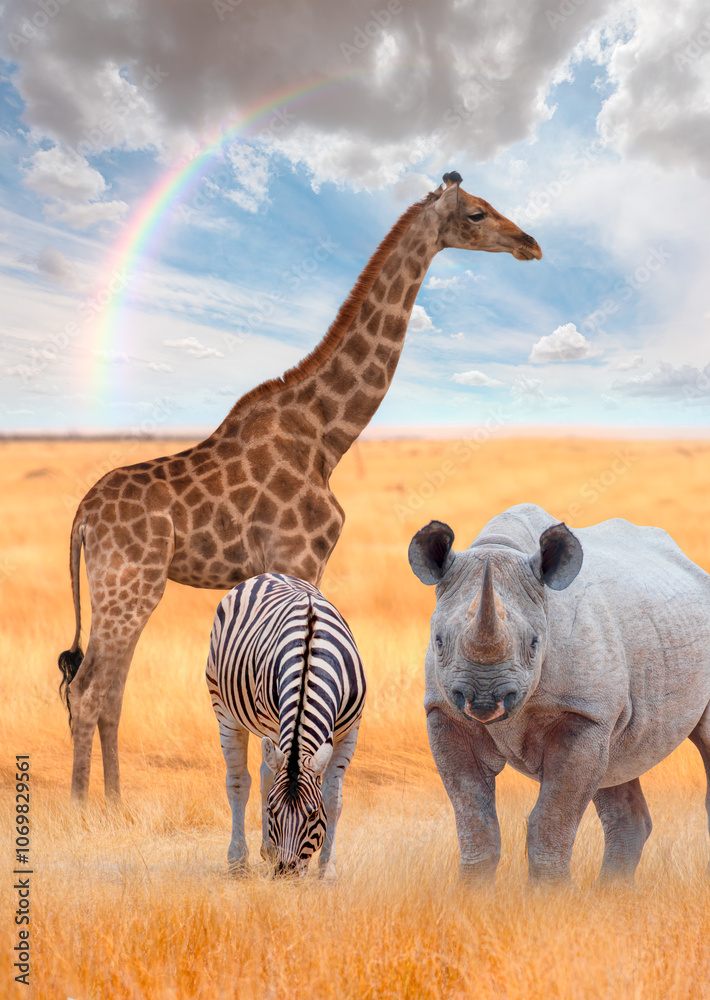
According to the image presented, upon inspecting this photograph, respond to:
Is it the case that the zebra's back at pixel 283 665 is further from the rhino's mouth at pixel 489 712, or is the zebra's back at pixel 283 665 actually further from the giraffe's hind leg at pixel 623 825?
the giraffe's hind leg at pixel 623 825

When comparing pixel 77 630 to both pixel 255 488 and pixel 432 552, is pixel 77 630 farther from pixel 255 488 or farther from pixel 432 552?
pixel 432 552

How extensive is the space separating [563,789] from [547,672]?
1.82ft

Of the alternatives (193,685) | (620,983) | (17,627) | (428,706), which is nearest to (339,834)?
(428,706)

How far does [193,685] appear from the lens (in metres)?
8.88

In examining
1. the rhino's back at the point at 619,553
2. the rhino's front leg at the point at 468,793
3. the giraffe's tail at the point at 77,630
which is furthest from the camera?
the giraffe's tail at the point at 77,630

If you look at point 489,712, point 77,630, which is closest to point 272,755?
point 489,712

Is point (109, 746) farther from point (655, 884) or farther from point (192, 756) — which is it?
point (655, 884)

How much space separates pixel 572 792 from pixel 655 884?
1196 millimetres

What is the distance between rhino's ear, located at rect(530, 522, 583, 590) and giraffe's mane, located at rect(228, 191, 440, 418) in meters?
3.33

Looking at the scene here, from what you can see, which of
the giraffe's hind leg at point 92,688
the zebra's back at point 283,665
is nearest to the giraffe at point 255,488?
the giraffe's hind leg at point 92,688

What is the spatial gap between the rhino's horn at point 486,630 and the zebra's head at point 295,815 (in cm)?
94

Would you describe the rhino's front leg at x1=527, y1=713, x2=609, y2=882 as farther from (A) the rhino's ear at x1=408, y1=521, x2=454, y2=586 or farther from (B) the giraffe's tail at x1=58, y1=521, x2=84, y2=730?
(B) the giraffe's tail at x1=58, y1=521, x2=84, y2=730

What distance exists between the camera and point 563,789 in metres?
3.83

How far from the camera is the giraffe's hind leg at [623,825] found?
16.6 ft
